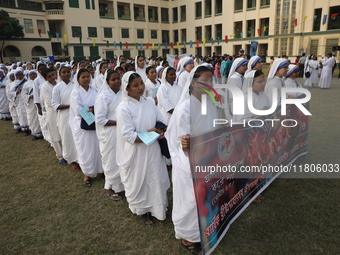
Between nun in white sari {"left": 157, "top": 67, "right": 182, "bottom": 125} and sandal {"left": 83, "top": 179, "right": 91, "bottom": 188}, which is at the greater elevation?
nun in white sari {"left": 157, "top": 67, "right": 182, "bottom": 125}

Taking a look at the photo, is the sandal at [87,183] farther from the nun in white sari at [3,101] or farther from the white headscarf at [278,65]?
the nun in white sari at [3,101]

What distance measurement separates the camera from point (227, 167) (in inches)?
87.9

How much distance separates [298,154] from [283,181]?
0.59 meters

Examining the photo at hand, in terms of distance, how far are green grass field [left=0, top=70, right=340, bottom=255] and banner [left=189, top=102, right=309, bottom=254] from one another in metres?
0.32

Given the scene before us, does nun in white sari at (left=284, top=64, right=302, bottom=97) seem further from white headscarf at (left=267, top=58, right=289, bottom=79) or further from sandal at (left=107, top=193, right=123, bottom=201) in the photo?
sandal at (left=107, top=193, right=123, bottom=201)

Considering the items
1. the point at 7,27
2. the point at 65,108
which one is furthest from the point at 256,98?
the point at 7,27

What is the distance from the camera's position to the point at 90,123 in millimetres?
3641

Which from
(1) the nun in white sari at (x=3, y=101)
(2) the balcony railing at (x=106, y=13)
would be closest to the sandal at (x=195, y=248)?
A: (1) the nun in white sari at (x=3, y=101)

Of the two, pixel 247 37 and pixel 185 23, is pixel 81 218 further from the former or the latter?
pixel 185 23

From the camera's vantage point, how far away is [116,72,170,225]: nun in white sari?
2664 mm

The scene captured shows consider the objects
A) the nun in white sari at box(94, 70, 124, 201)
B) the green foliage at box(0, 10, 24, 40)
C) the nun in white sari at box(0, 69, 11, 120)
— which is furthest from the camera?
the green foliage at box(0, 10, 24, 40)

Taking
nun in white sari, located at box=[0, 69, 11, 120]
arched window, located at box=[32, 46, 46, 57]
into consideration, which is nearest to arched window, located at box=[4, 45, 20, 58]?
arched window, located at box=[32, 46, 46, 57]

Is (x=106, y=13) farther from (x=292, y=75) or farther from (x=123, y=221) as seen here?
(x=123, y=221)

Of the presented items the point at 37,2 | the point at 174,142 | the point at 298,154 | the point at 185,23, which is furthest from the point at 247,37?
the point at 174,142
